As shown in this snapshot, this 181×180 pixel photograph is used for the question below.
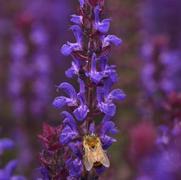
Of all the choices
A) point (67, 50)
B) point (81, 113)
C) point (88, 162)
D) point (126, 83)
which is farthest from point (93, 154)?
point (126, 83)

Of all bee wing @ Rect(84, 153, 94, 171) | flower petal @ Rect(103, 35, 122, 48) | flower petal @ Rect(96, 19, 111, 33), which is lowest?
bee wing @ Rect(84, 153, 94, 171)

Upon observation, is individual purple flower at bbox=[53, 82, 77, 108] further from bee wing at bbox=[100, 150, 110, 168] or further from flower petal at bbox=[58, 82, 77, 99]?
bee wing at bbox=[100, 150, 110, 168]

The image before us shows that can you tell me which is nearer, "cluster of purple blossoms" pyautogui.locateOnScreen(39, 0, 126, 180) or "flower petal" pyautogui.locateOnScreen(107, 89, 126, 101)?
"cluster of purple blossoms" pyautogui.locateOnScreen(39, 0, 126, 180)

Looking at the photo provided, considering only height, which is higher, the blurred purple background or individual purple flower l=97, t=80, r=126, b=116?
individual purple flower l=97, t=80, r=126, b=116

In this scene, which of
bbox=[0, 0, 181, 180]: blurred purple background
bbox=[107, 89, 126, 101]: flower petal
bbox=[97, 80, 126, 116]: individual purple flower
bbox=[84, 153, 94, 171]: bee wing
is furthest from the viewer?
bbox=[0, 0, 181, 180]: blurred purple background

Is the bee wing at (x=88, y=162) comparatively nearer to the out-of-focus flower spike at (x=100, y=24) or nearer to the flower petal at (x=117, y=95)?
the flower petal at (x=117, y=95)

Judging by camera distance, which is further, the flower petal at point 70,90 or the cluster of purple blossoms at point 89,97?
the flower petal at point 70,90

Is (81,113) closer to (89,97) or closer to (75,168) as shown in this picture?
(89,97)

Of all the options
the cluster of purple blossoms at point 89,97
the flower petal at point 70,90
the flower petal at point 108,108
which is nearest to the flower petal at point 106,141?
the cluster of purple blossoms at point 89,97

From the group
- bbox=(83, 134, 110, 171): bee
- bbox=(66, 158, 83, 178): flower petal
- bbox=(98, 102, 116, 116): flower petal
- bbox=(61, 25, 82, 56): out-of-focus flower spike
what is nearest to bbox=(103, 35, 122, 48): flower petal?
bbox=(61, 25, 82, 56): out-of-focus flower spike
